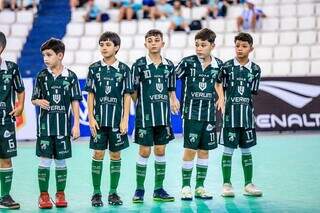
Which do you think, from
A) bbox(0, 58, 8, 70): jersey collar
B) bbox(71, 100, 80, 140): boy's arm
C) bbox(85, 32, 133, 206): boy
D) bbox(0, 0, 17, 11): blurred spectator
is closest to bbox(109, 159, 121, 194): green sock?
bbox(85, 32, 133, 206): boy

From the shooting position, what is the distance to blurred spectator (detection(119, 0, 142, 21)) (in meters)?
20.2

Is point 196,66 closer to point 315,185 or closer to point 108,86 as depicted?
point 108,86

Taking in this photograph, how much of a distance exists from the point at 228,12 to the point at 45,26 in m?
5.34

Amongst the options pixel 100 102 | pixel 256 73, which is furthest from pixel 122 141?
pixel 256 73

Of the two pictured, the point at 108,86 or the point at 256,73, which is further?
the point at 256,73

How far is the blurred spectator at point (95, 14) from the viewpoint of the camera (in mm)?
20406

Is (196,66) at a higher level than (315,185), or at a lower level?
higher

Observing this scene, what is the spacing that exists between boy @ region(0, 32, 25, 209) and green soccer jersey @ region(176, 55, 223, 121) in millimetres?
1965

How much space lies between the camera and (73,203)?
28.0 feet

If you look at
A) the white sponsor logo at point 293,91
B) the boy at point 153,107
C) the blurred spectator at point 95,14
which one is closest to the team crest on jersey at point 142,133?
the boy at point 153,107

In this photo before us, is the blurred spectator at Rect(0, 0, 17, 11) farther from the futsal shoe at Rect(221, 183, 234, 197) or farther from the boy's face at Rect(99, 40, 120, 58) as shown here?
the futsal shoe at Rect(221, 183, 234, 197)

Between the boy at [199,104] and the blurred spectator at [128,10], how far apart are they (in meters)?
11.5

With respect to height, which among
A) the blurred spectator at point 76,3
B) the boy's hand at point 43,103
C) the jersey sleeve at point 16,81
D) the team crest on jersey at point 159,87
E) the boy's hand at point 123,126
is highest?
the blurred spectator at point 76,3

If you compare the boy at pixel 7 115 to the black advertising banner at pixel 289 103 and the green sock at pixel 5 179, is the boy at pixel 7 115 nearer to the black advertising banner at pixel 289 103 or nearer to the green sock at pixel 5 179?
the green sock at pixel 5 179
